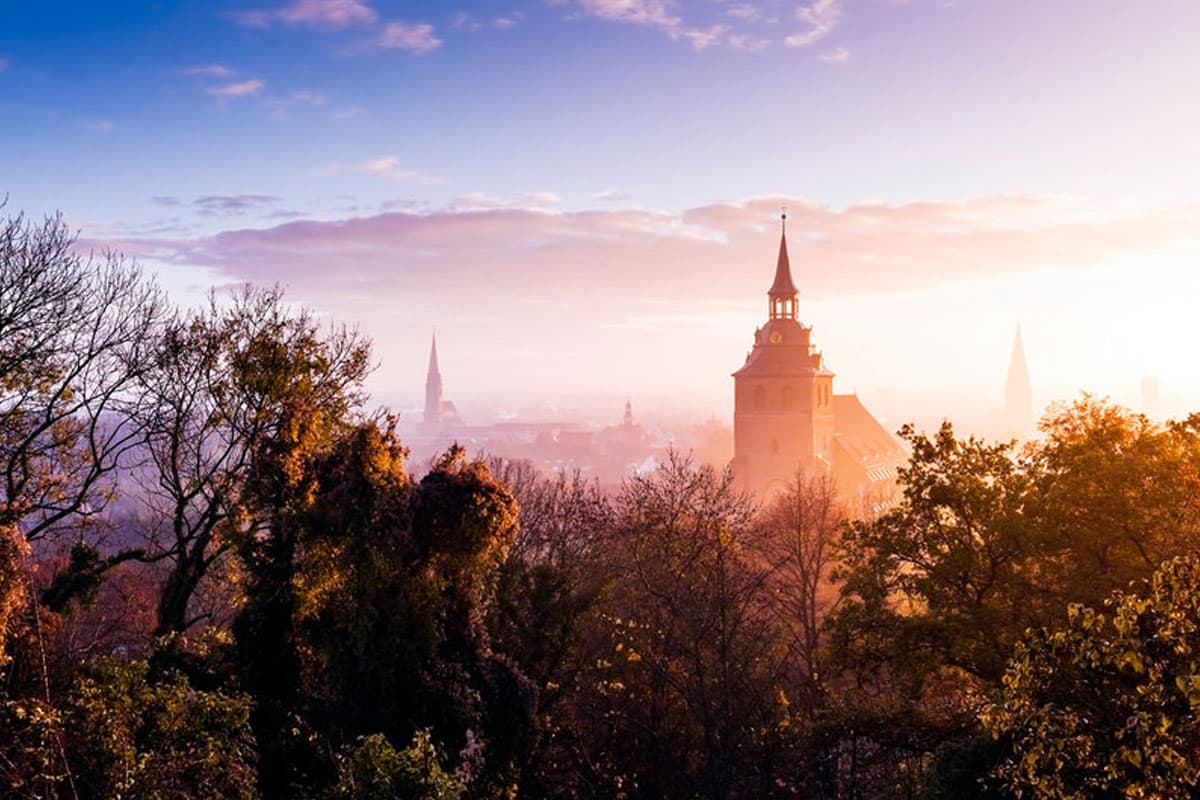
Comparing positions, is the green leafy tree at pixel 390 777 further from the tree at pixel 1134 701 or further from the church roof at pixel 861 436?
the church roof at pixel 861 436

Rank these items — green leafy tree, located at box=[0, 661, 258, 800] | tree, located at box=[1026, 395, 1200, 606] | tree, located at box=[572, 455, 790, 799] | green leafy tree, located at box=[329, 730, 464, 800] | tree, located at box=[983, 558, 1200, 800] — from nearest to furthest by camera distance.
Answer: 1. tree, located at box=[983, 558, 1200, 800]
2. green leafy tree, located at box=[0, 661, 258, 800]
3. green leafy tree, located at box=[329, 730, 464, 800]
4. tree, located at box=[1026, 395, 1200, 606]
5. tree, located at box=[572, 455, 790, 799]

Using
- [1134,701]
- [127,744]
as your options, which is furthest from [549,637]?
[1134,701]

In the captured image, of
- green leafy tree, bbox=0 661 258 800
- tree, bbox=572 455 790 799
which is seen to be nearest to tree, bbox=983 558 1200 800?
green leafy tree, bbox=0 661 258 800

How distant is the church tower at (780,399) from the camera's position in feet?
219

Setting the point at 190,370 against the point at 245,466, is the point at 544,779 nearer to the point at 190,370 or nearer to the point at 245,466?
the point at 245,466

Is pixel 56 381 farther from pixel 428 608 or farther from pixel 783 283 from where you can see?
pixel 783 283

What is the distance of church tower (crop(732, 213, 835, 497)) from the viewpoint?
6688cm

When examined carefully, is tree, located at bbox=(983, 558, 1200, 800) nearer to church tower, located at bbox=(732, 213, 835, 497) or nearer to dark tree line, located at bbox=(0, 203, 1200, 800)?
dark tree line, located at bbox=(0, 203, 1200, 800)

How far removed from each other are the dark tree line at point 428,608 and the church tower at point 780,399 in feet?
152

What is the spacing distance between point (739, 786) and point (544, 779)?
19.3 feet

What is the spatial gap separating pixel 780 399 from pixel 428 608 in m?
56.7

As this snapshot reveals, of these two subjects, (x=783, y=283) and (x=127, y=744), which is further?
A: (x=783, y=283)

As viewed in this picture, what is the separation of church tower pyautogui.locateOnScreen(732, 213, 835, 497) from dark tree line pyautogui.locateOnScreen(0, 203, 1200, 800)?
1819 inches

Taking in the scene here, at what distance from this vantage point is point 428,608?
1338 cm
